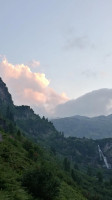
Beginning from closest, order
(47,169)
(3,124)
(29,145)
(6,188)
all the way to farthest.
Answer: (6,188) < (47,169) < (29,145) < (3,124)

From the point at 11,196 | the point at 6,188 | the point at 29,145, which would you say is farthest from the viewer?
the point at 29,145

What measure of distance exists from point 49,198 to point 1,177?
17.8ft

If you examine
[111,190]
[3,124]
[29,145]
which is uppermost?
[3,124]

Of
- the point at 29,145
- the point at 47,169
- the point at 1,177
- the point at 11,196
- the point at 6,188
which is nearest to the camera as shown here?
the point at 11,196

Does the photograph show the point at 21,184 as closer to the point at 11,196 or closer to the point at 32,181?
the point at 32,181

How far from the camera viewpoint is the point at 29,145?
79.4 metres

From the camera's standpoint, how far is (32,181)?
2436cm

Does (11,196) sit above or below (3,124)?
below

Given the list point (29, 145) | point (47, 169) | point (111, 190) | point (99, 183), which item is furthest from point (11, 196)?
point (99, 183)

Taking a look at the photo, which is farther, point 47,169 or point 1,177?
point 47,169

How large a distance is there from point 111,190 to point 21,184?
9466 cm

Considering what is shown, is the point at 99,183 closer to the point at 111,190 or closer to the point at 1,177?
the point at 111,190

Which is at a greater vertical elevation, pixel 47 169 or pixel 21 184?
pixel 47 169

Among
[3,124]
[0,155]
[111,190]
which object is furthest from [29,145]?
[3,124]
